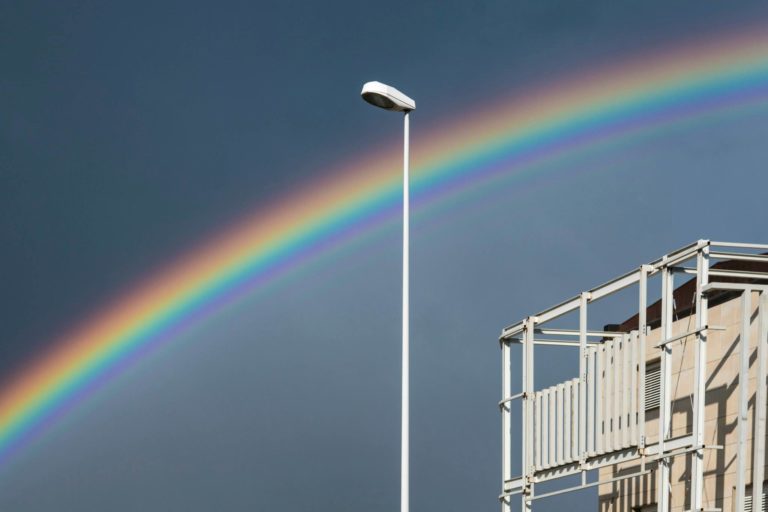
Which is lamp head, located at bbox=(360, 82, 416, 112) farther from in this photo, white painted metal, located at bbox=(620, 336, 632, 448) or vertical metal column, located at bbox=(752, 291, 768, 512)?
vertical metal column, located at bbox=(752, 291, 768, 512)

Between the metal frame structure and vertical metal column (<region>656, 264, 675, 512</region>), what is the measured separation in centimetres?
2

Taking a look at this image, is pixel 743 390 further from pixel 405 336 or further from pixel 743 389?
pixel 405 336

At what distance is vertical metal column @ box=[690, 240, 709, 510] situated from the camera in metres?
23.9

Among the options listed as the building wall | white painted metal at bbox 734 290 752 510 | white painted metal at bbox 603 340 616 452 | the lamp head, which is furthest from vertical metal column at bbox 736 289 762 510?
the lamp head

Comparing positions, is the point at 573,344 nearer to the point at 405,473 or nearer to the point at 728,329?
the point at 728,329

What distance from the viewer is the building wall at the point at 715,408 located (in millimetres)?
25875

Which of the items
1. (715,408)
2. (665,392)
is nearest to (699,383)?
(665,392)

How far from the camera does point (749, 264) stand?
109 ft

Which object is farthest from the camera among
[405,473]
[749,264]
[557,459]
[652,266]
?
[749,264]

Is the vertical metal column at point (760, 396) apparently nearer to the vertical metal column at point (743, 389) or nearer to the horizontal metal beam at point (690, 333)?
the vertical metal column at point (743, 389)

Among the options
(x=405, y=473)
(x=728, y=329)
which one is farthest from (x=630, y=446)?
(x=405, y=473)

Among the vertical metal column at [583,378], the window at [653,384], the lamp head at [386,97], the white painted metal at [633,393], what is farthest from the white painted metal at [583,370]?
the lamp head at [386,97]

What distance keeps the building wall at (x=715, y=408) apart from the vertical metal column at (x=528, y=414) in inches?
103

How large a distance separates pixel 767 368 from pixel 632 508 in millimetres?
7019
